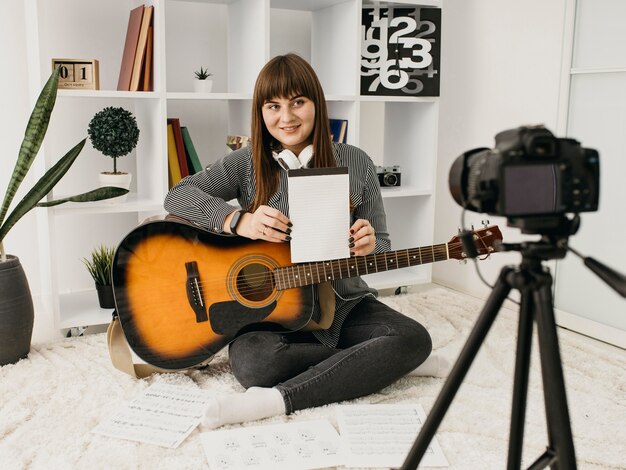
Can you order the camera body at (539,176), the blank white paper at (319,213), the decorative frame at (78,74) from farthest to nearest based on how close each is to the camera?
the decorative frame at (78,74) → the blank white paper at (319,213) → the camera body at (539,176)

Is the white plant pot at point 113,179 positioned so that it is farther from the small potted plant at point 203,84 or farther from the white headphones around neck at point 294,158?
the white headphones around neck at point 294,158

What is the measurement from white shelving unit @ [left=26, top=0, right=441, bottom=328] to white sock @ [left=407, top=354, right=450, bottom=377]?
905mm

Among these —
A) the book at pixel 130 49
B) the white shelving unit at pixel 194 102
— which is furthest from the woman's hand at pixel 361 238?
the book at pixel 130 49

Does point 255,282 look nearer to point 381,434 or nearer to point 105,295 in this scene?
point 381,434

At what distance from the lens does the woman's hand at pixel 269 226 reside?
74.0 inches

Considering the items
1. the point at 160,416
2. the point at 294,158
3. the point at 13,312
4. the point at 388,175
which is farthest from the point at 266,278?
the point at 388,175

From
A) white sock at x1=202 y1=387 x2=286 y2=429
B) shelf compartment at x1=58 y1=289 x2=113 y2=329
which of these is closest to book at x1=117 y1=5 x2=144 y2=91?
shelf compartment at x1=58 y1=289 x2=113 y2=329

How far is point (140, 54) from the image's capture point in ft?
8.09

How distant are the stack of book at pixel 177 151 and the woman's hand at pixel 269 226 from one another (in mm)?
A: 793

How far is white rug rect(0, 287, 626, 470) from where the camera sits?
1606 millimetres

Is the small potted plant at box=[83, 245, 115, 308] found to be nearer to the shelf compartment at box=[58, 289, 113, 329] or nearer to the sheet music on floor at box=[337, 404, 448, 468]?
the shelf compartment at box=[58, 289, 113, 329]

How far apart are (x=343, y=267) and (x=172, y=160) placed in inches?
38.7

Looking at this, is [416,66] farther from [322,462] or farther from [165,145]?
[322,462]

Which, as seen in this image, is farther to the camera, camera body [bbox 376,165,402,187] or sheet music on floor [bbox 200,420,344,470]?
camera body [bbox 376,165,402,187]
